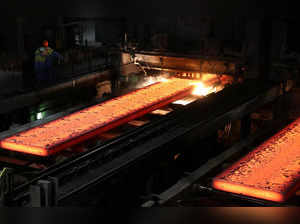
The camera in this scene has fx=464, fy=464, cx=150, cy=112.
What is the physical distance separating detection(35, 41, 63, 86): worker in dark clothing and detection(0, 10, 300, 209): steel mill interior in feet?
0.07

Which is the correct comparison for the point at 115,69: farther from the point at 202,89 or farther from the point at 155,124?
the point at 155,124

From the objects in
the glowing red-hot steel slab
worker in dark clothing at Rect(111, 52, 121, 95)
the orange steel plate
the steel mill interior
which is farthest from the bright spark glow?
the glowing red-hot steel slab

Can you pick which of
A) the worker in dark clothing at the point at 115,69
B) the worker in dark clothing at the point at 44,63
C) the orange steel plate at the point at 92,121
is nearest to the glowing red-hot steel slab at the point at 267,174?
the orange steel plate at the point at 92,121

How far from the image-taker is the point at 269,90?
762cm

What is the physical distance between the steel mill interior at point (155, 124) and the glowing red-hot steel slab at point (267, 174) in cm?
1

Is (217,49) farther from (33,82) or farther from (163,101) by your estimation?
(33,82)

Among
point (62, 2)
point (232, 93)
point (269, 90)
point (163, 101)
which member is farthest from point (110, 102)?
point (62, 2)

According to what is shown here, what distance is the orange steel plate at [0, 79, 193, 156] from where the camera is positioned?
220 inches

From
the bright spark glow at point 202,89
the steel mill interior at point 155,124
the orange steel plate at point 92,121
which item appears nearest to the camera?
the steel mill interior at point 155,124

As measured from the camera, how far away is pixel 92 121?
6.45m

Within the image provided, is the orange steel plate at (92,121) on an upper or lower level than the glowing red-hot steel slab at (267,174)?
upper

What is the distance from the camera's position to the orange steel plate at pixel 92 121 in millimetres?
5582

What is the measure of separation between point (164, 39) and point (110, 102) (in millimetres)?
4702

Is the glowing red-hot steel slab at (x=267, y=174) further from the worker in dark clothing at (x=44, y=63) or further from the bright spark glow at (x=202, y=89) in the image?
the worker in dark clothing at (x=44, y=63)
